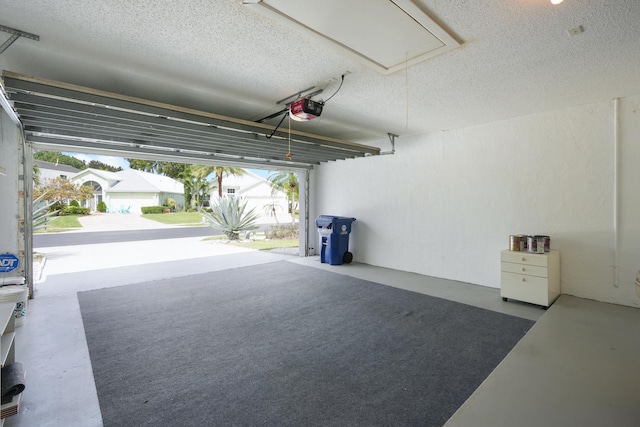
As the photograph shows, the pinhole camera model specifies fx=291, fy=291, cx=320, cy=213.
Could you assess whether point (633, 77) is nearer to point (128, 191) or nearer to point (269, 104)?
point (269, 104)

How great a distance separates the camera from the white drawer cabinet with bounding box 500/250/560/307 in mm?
3784

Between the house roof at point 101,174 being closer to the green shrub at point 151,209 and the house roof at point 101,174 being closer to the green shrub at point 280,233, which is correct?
the green shrub at point 151,209

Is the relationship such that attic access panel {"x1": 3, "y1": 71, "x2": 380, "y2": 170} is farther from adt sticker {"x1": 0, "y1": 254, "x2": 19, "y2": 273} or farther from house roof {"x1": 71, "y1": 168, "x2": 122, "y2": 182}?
house roof {"x1": 71, "y1": 168, "x2": 122, "y2": 182}

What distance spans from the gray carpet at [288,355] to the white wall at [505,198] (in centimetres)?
152

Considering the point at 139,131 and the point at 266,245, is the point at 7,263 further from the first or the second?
the point at 266,245

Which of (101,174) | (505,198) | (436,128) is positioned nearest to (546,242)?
(505,198)

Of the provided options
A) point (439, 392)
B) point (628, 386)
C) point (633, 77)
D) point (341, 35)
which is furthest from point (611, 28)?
point (439, 392)

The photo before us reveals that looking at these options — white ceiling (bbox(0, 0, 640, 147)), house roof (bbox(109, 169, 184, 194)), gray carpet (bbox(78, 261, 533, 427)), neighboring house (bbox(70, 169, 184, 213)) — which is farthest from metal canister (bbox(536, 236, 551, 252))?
house roof (bbox(109, 169, 184, 194))

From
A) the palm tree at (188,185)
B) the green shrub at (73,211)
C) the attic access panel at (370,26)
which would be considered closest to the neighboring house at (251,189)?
the palm tree at (188,185)

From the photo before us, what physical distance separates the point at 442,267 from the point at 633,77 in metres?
3.58

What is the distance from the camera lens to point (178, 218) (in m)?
20.9

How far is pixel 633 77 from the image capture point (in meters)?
3.12

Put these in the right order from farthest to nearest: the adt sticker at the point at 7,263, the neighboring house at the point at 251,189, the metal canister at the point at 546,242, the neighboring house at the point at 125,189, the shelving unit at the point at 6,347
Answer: the neighboring house at the point at 251,189, the neighboring house at the point at 125,189, the metal canister at the point at 546,242, the adt sticker at the point at 7,263, the shelving unit at the point at 6,347

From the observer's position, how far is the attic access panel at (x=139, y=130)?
9.50 ft
